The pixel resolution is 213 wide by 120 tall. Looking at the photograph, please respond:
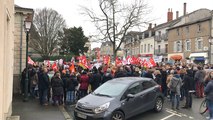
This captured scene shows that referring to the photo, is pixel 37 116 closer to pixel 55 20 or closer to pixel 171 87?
pixel 171 87

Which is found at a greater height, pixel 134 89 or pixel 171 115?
pixel 134 89

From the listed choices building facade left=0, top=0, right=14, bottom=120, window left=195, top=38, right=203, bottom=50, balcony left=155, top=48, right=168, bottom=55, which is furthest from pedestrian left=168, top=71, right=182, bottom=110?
balcony left=155, top=48, right=168, bottom=55

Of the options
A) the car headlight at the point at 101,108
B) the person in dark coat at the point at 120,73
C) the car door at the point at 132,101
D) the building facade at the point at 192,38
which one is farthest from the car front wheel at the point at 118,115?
the building facade at the point at 192,38

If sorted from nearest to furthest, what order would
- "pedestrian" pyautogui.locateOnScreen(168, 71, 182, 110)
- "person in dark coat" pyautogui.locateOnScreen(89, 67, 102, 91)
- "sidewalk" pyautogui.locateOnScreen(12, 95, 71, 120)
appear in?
"sidewalk" pyautogui.locateOnScreen(12, 95, 71, 120)
"pedestrian" pyautogui.locateOnScreen(168, 71, 182, 110)
"person in dark coat" pyautogui.locateOnScreen(89, 67, 102, 91)

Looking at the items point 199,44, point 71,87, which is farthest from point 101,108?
point 199,44

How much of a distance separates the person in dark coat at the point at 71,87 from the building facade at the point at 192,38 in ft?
102

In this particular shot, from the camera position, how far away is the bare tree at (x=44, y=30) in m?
56.1

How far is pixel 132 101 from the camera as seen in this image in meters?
10.8

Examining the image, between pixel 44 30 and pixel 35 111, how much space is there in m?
45.6

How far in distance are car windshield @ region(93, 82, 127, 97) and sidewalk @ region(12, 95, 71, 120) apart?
174cm

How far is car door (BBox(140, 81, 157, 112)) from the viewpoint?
11347 mm

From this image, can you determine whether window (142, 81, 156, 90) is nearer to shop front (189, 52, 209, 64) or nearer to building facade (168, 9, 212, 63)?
building facade (168, 9, 212, 63)

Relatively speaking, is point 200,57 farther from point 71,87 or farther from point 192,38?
point 71,87

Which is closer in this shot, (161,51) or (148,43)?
(161,51)
